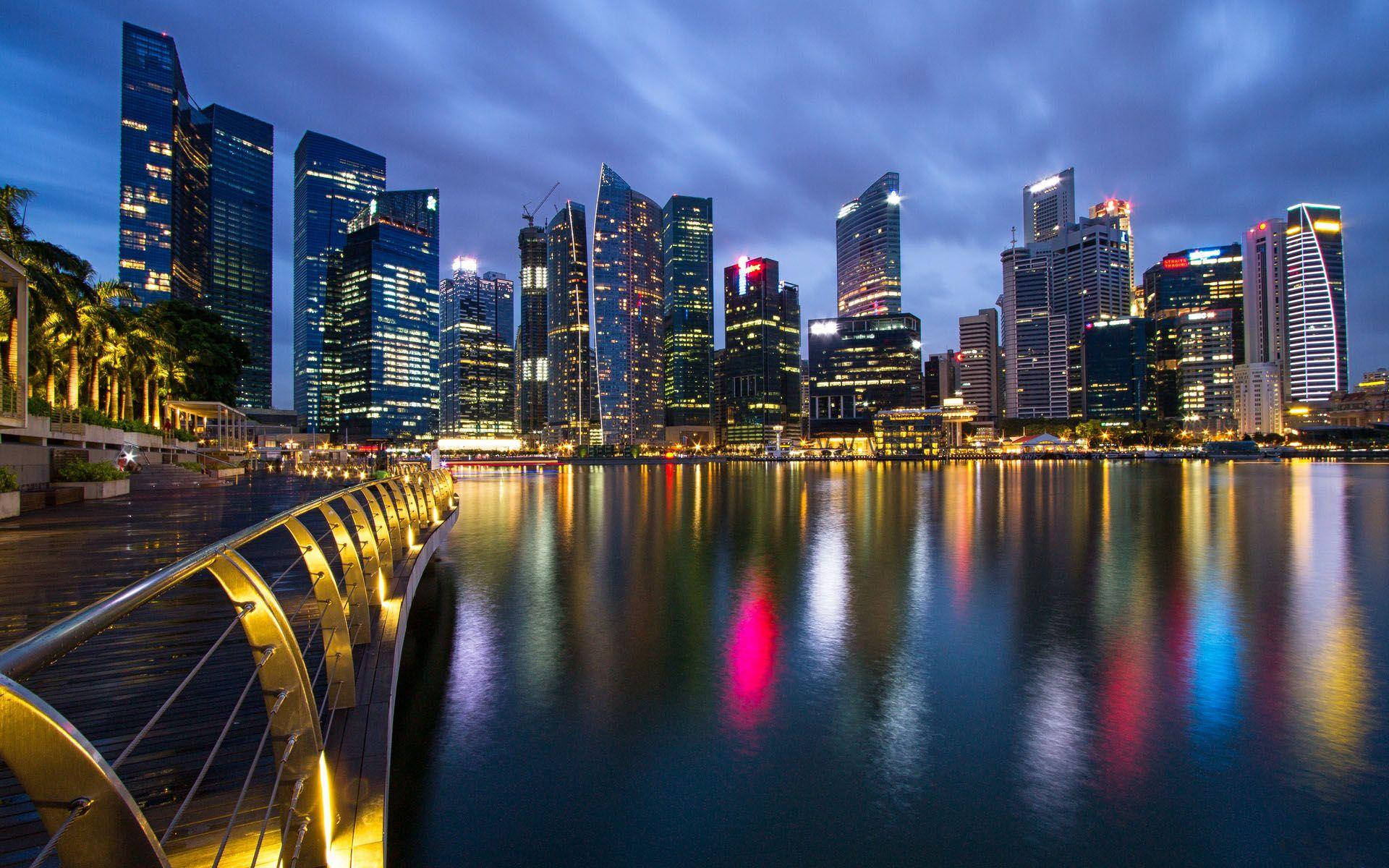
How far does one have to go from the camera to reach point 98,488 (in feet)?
→ 79.7

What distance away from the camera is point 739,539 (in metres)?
25.6

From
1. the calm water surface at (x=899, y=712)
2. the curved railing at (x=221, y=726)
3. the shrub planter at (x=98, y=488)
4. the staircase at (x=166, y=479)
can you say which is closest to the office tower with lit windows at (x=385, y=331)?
the staircase at (x=166, y=479)

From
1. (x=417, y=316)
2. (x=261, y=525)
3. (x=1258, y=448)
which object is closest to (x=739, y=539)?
(x=261, y=525)

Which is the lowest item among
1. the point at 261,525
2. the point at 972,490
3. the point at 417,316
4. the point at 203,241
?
the point at 972,490

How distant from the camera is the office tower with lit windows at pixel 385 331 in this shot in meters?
187

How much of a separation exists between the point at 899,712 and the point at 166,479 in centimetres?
3647

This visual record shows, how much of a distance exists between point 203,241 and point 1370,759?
231 metres

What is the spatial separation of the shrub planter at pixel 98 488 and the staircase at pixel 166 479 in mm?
4018

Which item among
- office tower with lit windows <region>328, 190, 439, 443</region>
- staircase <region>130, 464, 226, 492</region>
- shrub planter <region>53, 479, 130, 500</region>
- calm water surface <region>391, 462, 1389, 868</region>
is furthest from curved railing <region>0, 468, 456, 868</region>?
office tower with lit windows <region>328, 190, 439, 443</region>

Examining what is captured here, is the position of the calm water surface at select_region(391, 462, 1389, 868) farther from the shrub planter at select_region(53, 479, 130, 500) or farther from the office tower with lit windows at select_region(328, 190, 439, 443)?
the office tower with lit windows at select_region(328, 190, 439, 443)

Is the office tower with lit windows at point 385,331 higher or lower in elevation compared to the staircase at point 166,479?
higher

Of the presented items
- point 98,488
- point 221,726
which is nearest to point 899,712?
point 221,726

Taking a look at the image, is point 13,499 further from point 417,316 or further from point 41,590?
point 417,316

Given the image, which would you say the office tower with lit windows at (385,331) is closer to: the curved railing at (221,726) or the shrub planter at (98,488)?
the shrub planter at (98,488)
